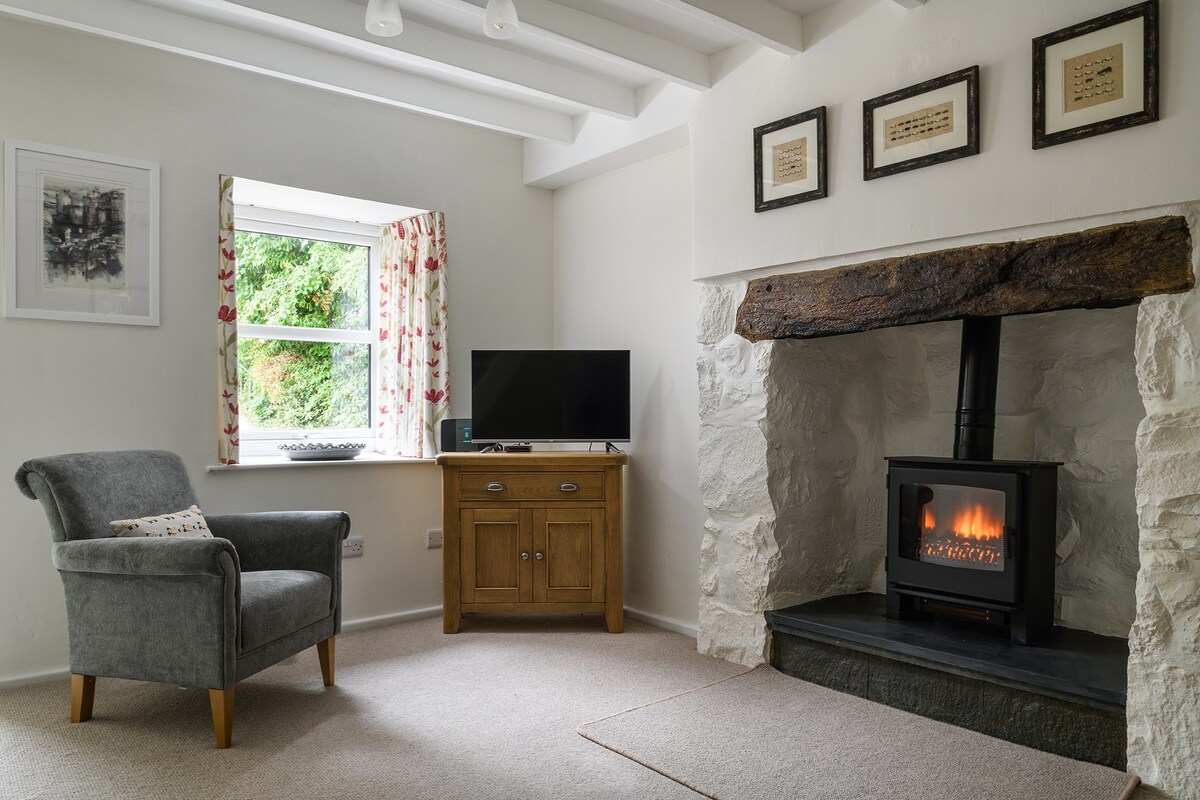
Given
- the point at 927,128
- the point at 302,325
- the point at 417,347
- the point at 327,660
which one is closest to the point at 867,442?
the point at 927,128

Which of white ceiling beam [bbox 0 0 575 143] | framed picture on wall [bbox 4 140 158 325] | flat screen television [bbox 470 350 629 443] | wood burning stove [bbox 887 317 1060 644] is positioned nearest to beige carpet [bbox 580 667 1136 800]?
wood burning stove [bbox 887 317 1060 644]

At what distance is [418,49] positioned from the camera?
321 cm

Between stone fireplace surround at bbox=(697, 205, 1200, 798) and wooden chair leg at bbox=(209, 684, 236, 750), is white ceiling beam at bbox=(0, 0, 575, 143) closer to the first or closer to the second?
stone fireplace surround at bbox=(697, 205, 1200, 798)

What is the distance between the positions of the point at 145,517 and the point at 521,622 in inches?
69.3

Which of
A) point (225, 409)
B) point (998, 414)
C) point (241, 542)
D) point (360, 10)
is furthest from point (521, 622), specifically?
point (360, 10)

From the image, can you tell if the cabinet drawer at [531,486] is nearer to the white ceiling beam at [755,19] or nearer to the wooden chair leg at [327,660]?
the wooden chair leg at [327,660]

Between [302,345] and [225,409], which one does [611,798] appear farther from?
[302,345]

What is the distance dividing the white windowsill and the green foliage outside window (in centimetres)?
21

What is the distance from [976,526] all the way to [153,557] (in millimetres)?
2665

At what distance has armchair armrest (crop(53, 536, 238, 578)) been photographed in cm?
247

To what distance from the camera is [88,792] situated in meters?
2.20

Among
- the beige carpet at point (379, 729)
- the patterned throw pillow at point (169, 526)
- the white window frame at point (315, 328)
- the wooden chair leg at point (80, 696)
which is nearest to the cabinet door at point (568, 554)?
the beige carpet at point (379, 729)

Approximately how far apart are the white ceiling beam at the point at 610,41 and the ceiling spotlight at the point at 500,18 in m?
0.45

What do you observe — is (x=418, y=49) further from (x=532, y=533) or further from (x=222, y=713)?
(x=222, y=713)
